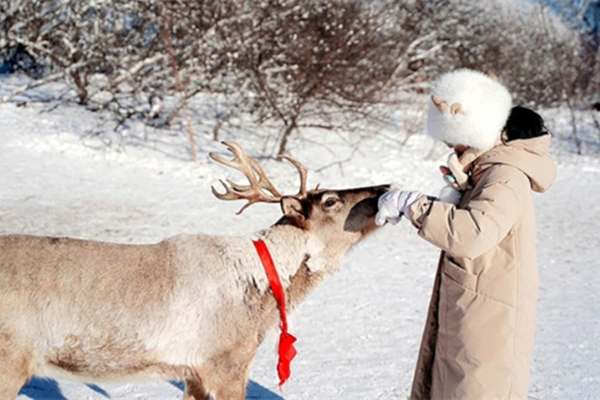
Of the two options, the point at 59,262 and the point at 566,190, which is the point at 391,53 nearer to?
the point at 566,190

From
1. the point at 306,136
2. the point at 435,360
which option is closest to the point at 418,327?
the point at 435,360

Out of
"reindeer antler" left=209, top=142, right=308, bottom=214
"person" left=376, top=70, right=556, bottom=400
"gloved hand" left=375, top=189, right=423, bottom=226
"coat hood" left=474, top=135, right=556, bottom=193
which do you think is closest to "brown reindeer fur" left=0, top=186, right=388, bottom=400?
"reindeer antler" left=209, top=142, right=308, bottom=214

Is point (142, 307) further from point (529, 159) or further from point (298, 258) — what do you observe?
point (529, 159)

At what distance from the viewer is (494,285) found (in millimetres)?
2936

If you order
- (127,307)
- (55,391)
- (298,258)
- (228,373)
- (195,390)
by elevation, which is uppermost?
(298,258)

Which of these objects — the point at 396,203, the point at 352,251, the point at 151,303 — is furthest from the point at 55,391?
the point at 396,203

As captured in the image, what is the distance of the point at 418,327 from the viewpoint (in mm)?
6879

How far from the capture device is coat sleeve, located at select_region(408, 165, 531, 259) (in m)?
2.72

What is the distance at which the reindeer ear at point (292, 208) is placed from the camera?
413cm

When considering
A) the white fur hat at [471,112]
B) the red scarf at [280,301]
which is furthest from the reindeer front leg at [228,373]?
the white fur hat at [471,112]

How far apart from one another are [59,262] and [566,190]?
12.1m

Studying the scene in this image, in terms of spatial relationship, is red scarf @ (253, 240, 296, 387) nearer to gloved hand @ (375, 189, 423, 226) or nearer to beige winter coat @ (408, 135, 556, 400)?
gloved hand @ (375, 189, 423, 226)

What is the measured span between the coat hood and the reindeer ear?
1327 millimetres

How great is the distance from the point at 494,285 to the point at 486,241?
1.00 ft
